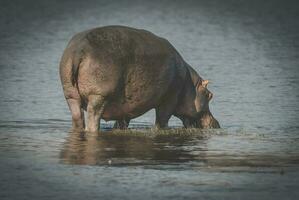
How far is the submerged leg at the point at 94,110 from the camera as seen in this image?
68.7 ft

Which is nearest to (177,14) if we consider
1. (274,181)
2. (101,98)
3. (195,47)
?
(195,47)

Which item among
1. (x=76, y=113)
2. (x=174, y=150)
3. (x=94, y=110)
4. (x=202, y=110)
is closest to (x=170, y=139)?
(x=94, y=110)

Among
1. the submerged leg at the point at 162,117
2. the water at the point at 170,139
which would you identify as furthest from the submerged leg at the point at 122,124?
the submerged leg at the point at 162,117

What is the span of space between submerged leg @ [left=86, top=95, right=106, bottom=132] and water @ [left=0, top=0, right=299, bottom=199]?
0.93 feet

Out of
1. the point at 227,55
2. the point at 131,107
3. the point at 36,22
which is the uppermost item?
the point at 36,22

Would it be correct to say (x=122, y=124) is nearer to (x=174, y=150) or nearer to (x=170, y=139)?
(x=170, y=139)

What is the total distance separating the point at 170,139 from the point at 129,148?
69.6 inches

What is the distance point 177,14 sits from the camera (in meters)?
65.7

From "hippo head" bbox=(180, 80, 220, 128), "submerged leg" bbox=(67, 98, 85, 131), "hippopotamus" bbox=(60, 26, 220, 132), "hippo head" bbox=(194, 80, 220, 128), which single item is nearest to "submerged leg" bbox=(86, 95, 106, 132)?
"hippopotamus" bbox=(60, 26, 220, 132)

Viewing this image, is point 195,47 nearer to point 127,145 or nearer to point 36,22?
point 36,22

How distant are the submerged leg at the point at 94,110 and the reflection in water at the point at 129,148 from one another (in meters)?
0.28

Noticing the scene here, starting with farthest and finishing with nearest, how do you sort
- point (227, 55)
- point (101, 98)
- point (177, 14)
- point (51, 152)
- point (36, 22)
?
point (177, 14), point (36, 22), point (227, 55), point (101, 98), point (51, 152)

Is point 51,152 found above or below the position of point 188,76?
below

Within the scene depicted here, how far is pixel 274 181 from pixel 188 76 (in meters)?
7.24
